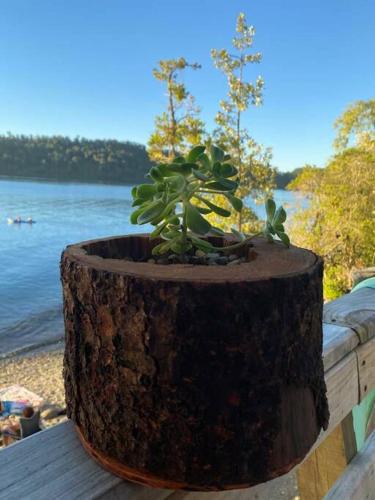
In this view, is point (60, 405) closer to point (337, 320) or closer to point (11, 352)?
point (11, 352)

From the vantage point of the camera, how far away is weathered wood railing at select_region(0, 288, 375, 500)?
392mm

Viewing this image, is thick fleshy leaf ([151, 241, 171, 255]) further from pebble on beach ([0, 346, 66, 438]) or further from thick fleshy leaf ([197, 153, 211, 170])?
pebble on beach ([0, 346, 66, 438])

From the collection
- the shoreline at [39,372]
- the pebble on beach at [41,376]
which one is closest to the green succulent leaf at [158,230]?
the pebble on beach at [41,376]

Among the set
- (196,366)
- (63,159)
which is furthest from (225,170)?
(63,159)

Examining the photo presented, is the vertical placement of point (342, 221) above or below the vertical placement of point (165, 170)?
below

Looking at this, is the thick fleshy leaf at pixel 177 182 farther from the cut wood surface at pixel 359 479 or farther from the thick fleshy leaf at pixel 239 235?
the cut wood surface at pixel 359 479

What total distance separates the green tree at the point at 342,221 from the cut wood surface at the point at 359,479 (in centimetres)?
678

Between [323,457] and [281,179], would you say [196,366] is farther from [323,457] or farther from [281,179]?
[281,179]

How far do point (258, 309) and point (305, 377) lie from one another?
4.2 inches

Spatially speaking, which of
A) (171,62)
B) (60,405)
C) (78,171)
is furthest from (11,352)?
(78,171)

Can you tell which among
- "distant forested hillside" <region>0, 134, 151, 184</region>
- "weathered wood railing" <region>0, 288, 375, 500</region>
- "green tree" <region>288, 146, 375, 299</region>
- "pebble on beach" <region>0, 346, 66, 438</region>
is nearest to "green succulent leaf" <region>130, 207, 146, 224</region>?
"weathered wood railing" <region>0, 288, 375, 500</region>

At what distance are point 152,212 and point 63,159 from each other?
41.3 m

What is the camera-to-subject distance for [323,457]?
86 centimetres

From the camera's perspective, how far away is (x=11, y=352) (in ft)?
28.8
